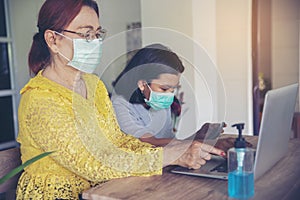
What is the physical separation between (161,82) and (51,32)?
0.57m

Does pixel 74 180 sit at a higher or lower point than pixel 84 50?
lower

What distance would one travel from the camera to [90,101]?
1378 mm

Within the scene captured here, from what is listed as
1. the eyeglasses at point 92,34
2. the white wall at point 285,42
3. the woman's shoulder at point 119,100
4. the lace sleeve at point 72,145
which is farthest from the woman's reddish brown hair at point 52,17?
the white wall at point 285,42

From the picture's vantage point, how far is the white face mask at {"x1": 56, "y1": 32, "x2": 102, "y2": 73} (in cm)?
138

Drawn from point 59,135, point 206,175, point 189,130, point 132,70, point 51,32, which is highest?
point 51,32

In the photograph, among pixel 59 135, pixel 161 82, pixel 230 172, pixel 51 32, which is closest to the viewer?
pixel 230 172

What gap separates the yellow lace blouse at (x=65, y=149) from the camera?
3.68 ft

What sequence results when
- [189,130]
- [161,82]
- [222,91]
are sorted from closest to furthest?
[161,82], [189,130], [222,91]

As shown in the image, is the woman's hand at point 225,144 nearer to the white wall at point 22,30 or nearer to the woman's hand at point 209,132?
the woman's hand at point 209,132

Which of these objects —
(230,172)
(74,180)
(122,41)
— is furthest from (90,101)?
(122,41)

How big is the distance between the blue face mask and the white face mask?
319 millimetres

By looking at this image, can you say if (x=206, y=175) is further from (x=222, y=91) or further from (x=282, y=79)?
(x=282, y=79)

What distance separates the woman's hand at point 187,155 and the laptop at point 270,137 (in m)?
0.02

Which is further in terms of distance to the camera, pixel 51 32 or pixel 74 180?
pixel 51 32
